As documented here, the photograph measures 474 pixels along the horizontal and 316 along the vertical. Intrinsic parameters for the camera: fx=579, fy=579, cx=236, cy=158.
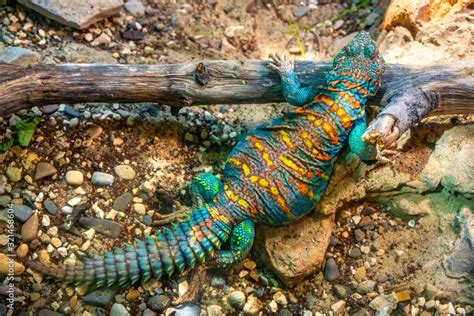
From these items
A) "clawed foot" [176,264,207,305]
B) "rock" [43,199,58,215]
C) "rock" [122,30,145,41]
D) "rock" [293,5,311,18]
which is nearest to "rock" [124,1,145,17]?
"rock" [122,30,145,41]

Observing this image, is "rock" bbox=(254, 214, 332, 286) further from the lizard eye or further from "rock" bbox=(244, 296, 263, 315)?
the lizard eye

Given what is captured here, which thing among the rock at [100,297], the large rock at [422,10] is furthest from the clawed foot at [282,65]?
the rock at [100,297]

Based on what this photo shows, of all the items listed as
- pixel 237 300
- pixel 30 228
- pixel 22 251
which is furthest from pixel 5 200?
pixel 237 300

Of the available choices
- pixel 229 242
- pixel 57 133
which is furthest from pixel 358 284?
pixel 57 133

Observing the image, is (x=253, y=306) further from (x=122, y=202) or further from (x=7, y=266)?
(x=7, y=266)

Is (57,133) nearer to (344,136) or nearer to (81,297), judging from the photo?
(81,297)

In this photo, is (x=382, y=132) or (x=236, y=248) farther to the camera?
(x=236, y=248)
